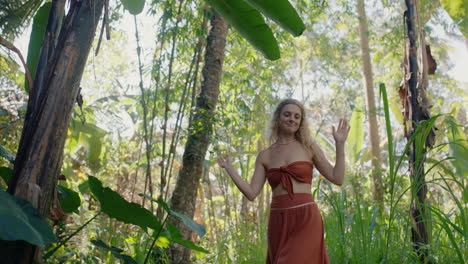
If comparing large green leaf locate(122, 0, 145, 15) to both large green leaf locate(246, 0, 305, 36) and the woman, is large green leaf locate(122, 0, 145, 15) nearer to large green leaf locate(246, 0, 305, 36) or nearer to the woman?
large green leaf locate(246, 0, 305, 36)

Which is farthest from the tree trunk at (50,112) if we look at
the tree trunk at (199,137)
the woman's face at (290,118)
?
the tree trunk at (199,137)

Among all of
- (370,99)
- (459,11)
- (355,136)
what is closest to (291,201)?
(459,11)

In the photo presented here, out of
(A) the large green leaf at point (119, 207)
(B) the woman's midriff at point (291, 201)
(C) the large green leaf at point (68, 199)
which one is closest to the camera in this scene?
(A) the large green leaf at point (119, 207)

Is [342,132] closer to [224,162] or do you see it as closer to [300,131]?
[300,131]

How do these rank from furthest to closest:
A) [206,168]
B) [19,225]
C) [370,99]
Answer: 1. [370,99]
2. [206,168]
3. [19,225]

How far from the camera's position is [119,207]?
5.57 feet

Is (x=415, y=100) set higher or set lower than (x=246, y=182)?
higher

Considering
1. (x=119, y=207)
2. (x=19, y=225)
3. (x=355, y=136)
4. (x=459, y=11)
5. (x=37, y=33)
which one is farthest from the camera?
(x=355, y=136)

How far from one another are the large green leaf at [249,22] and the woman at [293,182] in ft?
1.87

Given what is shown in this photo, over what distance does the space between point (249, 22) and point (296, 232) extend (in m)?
1.12

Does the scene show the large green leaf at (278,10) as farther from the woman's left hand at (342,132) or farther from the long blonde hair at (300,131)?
the long blonde hair at (300,131)

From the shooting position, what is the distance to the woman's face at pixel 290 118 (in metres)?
2.64

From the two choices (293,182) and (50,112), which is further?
(293,182)

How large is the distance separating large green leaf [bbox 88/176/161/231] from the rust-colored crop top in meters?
0.83
